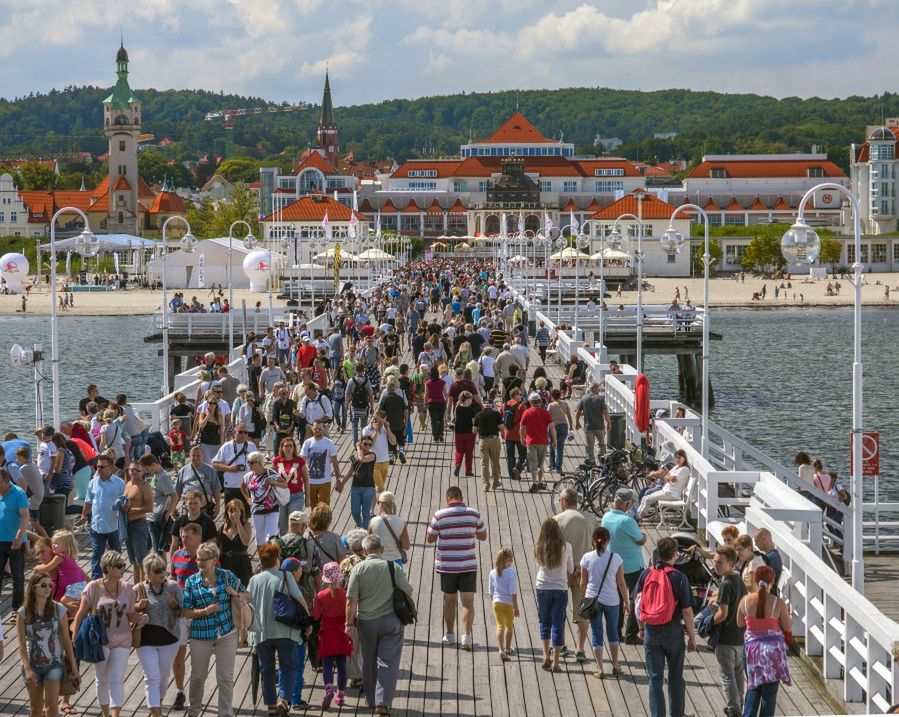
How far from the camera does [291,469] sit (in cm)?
1332

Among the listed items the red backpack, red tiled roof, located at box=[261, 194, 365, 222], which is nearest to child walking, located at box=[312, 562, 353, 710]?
the red backpack

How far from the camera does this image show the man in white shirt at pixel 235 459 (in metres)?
13.8

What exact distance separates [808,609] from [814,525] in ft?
5.35

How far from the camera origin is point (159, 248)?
108500 mm

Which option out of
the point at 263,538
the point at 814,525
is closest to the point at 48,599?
the point at 263,538

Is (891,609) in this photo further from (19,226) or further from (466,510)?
(19,226)

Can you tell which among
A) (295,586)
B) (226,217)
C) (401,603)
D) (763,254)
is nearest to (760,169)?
(763,254)

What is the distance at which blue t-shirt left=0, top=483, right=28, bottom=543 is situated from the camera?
11.6 m

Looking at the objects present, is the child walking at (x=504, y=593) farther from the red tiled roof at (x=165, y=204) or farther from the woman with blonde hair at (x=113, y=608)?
the red tiled roof at (x=165, y=204)

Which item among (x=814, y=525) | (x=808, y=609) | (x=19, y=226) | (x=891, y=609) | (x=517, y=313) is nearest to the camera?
(x=808, y=609)

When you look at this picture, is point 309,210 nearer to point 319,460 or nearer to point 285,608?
point 319,460

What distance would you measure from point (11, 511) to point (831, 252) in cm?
12284

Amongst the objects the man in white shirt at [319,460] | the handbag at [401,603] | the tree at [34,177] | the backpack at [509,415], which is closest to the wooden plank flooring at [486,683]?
the handbag at [401,603]

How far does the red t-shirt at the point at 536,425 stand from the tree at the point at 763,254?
360 ft
